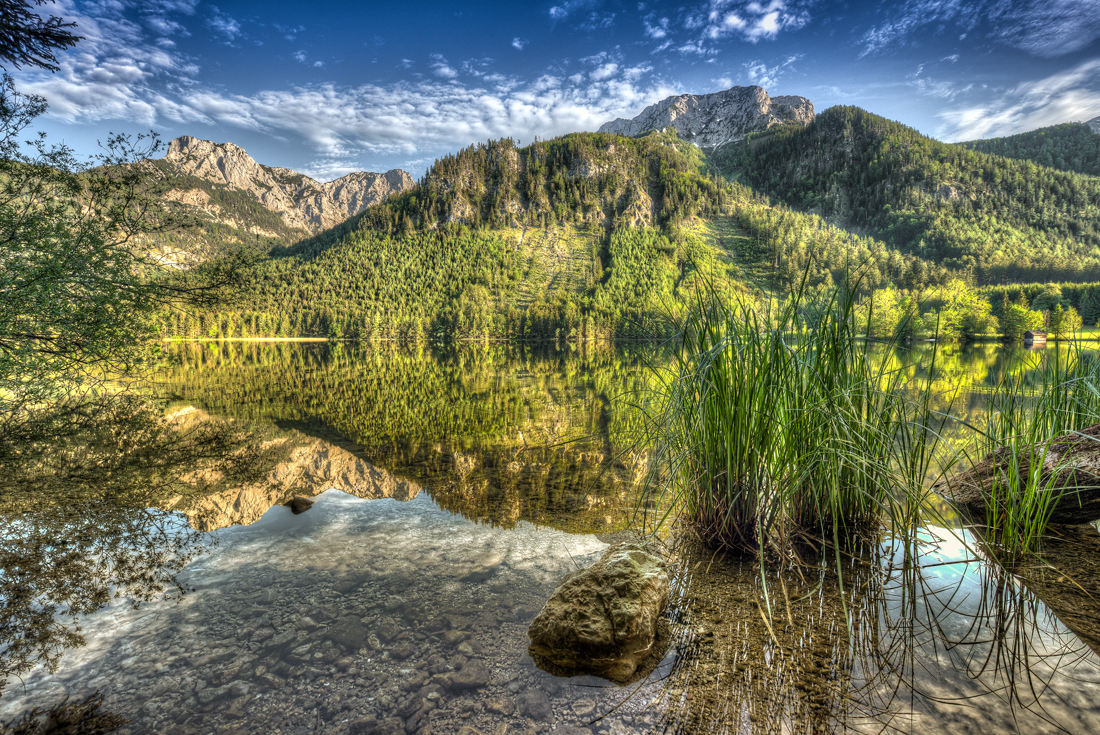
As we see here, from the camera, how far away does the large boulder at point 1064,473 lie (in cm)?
329

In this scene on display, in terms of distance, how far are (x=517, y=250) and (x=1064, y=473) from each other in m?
138

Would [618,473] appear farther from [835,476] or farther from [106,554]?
[106,554]

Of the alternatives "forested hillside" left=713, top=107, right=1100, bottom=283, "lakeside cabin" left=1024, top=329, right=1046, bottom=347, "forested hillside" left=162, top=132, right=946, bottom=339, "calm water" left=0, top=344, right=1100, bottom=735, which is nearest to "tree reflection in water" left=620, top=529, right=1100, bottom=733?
"calm water" left=0, top=344, right=1100, bottom=735

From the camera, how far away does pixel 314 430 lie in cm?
1104

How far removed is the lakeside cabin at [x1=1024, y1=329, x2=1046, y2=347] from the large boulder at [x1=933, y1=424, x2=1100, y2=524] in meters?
67.1

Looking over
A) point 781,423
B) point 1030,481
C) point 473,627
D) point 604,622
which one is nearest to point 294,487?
point 473,627

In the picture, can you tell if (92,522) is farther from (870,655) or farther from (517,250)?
(517,250)

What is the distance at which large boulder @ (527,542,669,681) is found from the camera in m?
2.68

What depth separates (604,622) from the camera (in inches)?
109

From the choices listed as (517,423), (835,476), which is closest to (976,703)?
(835,476)

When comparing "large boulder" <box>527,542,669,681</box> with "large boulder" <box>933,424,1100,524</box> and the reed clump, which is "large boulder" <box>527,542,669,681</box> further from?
"large boulder" <box>933,424,1100,524</box>

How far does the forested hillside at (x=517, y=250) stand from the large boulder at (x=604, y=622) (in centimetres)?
8725

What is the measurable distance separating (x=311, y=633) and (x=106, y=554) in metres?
2.89

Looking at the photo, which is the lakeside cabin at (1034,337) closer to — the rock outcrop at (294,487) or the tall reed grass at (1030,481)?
the tall reed grass at (1030,481)
